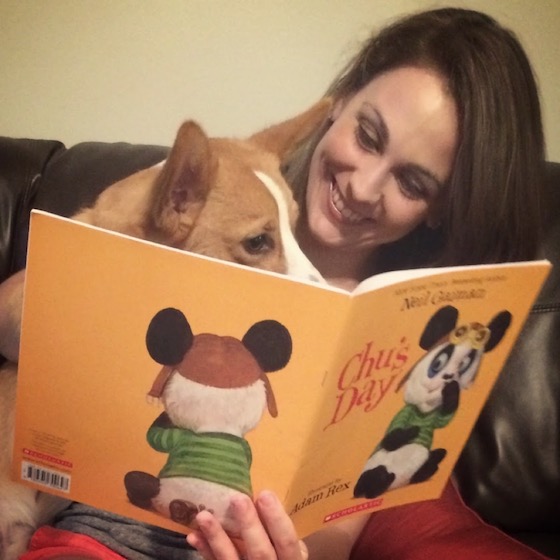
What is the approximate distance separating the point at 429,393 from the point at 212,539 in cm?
32

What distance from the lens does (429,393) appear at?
30.7 inches

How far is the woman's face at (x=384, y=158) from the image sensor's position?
1066mm

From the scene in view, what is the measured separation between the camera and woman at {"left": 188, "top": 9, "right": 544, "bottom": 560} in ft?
3.51

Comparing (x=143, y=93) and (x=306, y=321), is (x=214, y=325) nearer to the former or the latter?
(x=306, y=321)

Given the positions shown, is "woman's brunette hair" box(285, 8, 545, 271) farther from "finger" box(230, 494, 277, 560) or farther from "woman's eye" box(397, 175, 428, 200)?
"finger" box(230, 494, 277, 560)

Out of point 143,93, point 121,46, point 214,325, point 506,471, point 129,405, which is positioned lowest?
point 506,471

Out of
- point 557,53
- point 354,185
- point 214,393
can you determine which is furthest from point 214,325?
point 557,53

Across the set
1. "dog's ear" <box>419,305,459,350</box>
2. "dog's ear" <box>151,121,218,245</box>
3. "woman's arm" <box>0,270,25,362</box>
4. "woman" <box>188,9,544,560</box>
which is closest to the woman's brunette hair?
"woman" <box>188,9,544,560</box>

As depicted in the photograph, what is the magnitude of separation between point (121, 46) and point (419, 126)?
0.91 metres

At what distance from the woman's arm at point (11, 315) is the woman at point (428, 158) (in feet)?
0.04

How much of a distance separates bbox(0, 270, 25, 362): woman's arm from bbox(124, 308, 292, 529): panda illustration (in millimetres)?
390

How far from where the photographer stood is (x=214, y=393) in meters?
0.67

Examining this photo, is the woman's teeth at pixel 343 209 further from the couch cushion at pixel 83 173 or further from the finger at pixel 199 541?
the finger at pixel 199 541

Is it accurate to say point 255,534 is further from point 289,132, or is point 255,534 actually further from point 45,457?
point 289,132
